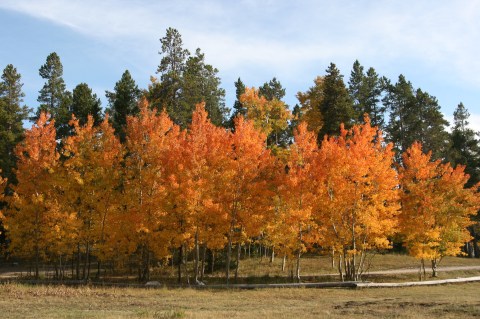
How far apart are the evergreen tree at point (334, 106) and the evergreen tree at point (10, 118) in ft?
125

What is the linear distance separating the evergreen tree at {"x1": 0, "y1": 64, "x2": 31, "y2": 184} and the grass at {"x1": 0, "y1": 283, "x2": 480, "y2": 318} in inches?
1225

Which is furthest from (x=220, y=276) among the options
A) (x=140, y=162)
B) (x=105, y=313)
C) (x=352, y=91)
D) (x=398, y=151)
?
(x=352, y=91)

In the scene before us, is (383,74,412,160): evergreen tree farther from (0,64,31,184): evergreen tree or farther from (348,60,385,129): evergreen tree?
(0,64,31,184): evergreen tree

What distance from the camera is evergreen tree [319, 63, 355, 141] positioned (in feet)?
162

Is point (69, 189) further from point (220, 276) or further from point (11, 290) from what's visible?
point (220, 276)

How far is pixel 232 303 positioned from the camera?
22359mm

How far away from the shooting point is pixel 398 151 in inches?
2328

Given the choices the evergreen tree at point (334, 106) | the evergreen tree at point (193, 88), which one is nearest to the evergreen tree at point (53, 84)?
the evergreen tree at point (193, 88)

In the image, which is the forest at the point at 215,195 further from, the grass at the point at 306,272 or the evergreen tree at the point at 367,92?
the evergreen tree at the point at 367,92

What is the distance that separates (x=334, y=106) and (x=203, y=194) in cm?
2420

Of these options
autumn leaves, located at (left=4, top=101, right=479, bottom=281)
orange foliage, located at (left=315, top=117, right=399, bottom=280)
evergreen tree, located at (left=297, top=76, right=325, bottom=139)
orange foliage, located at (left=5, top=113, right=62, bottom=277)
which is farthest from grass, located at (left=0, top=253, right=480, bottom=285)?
evergreen tree, located at (left=297, top=76, right=325, bottom=139)

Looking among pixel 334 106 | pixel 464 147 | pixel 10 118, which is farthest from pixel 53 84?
pixel 464 147

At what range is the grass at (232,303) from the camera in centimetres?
1727

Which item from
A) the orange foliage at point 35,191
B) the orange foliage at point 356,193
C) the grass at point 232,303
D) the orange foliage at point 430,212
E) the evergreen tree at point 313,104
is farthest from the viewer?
the evergreen tree at point 313,104
